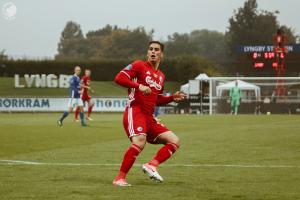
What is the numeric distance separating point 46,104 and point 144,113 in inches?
1622

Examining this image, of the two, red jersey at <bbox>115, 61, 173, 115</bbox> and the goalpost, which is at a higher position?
red jersey at <bbox>115, 61, 173, 115</bbox>

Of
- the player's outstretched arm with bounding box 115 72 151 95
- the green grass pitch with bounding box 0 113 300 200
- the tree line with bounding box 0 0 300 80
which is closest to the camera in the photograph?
the green grass pitch with bounding box 0 113 300 200

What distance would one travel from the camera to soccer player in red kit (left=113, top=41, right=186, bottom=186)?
10.2 metres

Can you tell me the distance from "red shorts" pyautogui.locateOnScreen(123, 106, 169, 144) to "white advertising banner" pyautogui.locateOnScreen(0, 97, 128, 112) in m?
39.7

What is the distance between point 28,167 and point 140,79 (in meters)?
3.04

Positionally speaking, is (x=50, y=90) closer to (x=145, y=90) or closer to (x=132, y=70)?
(x=132, y=70)

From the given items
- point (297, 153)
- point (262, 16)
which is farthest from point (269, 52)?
point (262, 16)

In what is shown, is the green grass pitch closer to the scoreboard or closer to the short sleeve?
the short sleeve

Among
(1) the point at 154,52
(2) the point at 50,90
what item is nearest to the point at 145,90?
(1) the point at 154,52

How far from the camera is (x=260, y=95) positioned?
5512 centimetres

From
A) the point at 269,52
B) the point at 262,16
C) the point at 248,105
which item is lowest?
the point at 248,105

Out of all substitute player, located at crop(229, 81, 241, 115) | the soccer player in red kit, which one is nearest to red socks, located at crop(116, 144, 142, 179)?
the soccer player in red kit

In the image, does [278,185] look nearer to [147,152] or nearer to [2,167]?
[2,167]

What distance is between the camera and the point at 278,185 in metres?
9.96
